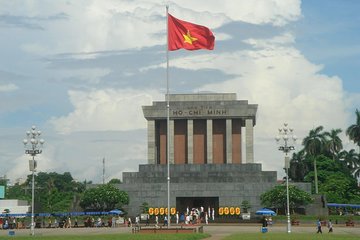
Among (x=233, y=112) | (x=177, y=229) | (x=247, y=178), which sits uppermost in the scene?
(x=233, y=112)

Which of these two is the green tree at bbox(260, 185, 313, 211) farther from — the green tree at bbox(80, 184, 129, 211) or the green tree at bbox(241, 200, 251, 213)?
the green tree at bbox(80, 184, 129, 211)

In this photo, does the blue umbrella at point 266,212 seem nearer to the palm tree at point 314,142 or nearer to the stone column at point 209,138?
the stone column at point 209,138

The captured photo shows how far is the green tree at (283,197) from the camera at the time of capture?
289 feet

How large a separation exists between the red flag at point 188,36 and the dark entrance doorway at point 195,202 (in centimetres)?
4655

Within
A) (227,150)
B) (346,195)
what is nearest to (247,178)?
(227,150)

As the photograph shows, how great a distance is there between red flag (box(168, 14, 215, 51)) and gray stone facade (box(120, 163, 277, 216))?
44454 millimetres

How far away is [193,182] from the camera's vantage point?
9619cm

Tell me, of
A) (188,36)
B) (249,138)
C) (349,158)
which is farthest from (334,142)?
(188,36)

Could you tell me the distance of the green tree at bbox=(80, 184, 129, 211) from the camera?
9200cm

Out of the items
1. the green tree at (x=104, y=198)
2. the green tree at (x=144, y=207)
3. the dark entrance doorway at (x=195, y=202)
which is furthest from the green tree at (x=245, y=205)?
the green tree at (x=104, y=198)

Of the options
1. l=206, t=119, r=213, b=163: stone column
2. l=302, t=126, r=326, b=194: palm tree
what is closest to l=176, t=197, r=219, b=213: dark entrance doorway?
l=206, t=119, r=213, b=163: stone column

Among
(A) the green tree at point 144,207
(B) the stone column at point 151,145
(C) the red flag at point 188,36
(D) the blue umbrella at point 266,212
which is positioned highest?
(C) the red flag at point 188,36

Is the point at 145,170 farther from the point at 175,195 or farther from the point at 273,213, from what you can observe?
the point at 273,213

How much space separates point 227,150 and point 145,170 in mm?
12359
